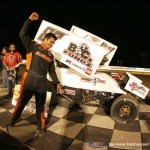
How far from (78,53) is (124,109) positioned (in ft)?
5.33

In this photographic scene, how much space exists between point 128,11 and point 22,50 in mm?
25579

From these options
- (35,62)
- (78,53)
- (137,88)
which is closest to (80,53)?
(78,53)

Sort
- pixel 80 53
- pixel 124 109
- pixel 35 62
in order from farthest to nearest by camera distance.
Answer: pixel 124 109 → pixel 80 53 → pixel 35 62

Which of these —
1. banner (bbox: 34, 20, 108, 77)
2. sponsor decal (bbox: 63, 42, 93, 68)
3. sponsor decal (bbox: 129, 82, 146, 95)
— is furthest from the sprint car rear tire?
sponsor decal (bbox: 63, 42, 93, 68)

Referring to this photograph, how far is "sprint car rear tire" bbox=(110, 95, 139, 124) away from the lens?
5.09 m

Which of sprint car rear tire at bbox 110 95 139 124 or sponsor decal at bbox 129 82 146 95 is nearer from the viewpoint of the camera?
sprint car rear tire at bbox 110 95 139 124

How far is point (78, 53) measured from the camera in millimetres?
4961

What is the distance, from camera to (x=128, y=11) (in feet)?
142

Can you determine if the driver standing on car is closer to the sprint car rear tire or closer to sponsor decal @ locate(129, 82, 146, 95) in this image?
the sprint car rear tire

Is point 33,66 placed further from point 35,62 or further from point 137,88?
point 137,88

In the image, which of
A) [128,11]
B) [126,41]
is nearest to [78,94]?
[126,41]

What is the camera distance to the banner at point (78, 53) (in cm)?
486

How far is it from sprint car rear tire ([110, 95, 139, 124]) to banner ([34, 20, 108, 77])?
89 centimetres

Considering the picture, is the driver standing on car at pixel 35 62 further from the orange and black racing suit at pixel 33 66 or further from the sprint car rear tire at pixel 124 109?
the sprint car rear tire at pixel 124 109
